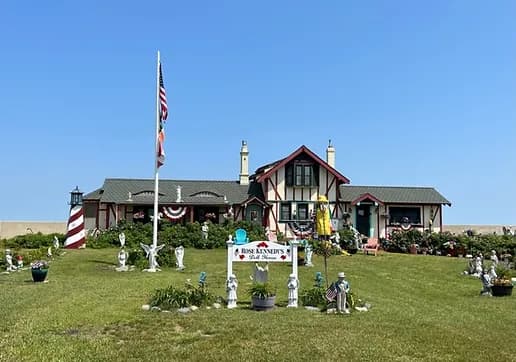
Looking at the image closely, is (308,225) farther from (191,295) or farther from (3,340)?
(3,340)

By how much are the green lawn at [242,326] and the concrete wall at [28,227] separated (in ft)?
58.9

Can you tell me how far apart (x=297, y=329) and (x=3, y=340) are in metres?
4.53

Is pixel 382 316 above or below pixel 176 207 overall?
below

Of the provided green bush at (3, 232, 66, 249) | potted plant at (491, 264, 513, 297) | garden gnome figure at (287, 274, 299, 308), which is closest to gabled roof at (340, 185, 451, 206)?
green bush at (3, 232, 66, 249)

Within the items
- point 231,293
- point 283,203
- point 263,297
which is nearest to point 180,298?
point 231,293

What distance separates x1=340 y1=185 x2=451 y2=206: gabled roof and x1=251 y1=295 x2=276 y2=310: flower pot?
22.7 m

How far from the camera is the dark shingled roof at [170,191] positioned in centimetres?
3269

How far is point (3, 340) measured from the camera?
324 inches

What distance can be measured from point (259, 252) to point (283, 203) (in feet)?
65.6

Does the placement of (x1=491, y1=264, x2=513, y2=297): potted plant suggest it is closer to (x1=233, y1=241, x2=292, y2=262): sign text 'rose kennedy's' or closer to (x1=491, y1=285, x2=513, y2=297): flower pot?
(x1=491, y1=285, x2=513, y2=297): flower pot

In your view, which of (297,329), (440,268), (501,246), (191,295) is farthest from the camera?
(501,246)

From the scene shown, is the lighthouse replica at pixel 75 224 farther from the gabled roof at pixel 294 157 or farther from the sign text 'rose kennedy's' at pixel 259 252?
the sign text 'rose kennedy's' at pixel 259 252

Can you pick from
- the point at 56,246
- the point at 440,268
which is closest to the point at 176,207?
the point at 56,246

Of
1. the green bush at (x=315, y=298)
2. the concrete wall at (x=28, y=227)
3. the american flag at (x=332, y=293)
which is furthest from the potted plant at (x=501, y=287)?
the concrete wall at (x=28, y=227)
